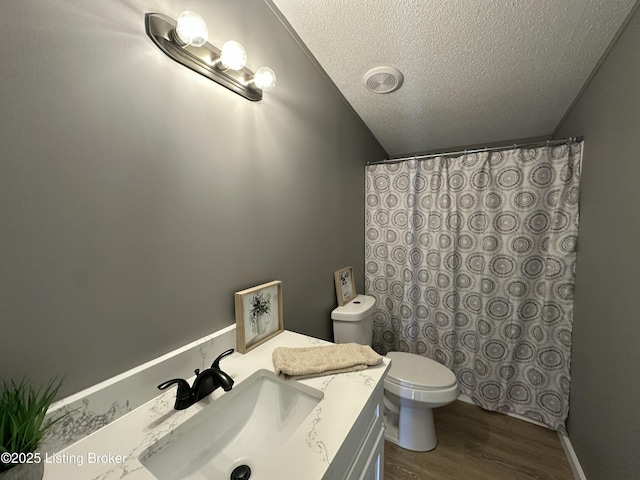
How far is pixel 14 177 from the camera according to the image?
530 millimetres

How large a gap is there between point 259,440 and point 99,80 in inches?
44.7

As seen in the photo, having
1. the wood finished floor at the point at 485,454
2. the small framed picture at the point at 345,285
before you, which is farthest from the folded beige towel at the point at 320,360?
the wood finished floor at the point at 485,454

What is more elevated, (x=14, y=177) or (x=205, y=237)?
(x=14, y=177)

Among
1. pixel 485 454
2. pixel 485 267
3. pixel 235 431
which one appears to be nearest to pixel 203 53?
pixel 235 431

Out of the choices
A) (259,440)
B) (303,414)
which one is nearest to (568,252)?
(303,414)

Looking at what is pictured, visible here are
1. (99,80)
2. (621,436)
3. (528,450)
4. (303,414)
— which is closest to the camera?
(99,80)

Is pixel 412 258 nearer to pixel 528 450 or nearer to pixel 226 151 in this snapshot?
pixel 528 450

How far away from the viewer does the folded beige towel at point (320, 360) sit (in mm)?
842

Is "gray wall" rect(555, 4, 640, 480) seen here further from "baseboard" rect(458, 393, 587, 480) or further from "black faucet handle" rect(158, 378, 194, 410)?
"black faucet handle" rect(158, 378, 194, 410)

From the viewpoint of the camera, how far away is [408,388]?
1405 mm

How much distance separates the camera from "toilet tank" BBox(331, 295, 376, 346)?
159cm

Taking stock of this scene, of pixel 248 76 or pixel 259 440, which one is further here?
pixel 248 76

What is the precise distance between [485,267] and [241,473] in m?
1.78

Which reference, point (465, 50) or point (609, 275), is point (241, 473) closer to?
point (609, 275)
